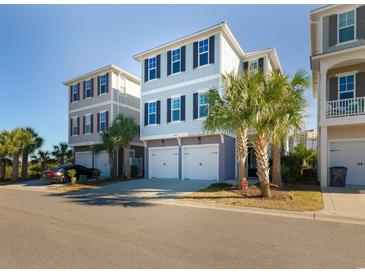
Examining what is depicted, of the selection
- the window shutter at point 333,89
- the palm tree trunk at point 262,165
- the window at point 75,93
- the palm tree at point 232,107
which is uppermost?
the window at point 75,93

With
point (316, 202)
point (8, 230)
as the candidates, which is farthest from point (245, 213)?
point (8, 230)

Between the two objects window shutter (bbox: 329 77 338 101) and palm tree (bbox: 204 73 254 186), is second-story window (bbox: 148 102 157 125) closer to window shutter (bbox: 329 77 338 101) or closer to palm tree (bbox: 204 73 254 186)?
palm tree (bbox: 204 73 254 186)

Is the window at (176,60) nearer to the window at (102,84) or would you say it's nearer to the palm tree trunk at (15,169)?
the window at (102,84)

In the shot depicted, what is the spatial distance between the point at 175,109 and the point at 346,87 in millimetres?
10558

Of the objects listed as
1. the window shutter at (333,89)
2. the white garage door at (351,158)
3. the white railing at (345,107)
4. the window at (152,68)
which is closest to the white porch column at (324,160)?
the white railing at (345,107)

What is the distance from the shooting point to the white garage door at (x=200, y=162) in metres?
16.5

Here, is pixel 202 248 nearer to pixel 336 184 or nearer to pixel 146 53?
pixel 336 184

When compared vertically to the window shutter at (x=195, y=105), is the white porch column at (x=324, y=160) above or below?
below

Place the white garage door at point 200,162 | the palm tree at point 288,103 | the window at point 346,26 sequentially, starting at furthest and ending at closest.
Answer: the white garage door at point 200,162
the window at point 346,26
the palm tree at point 288,103

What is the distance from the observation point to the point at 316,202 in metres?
9.05

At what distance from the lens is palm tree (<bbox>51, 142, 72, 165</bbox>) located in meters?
25.5

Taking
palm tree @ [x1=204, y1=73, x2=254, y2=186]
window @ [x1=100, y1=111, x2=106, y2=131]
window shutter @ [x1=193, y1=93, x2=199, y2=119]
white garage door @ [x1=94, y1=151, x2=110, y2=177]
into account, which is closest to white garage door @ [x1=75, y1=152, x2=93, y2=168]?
white garage door @ [x1=94, y1=151, x2=110, y2=177]

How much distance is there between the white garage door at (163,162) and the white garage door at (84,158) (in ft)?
26.2

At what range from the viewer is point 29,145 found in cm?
2261
